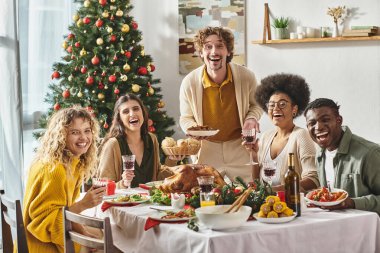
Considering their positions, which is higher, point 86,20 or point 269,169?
point 86,20

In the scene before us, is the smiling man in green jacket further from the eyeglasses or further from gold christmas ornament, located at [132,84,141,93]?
gold christmas ornament, located at [132,84,141,93]

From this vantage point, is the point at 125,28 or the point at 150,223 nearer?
the point at 150,223

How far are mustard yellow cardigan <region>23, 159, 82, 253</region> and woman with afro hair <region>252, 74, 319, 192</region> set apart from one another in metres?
1.20

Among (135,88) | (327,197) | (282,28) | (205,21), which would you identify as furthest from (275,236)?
(205,21)

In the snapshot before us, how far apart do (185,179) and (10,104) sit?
306cm

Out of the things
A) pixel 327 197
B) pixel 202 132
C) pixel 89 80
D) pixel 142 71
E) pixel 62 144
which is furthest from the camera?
pixel 142 71

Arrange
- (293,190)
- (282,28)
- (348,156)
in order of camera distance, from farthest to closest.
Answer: (282,28), (348,156), (293,190)

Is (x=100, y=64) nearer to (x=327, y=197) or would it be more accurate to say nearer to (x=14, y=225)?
(x=14, y=225)

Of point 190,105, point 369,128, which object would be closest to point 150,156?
point 190,105

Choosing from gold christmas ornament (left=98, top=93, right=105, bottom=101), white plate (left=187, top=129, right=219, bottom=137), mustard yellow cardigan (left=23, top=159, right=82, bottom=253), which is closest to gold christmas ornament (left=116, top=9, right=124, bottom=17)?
gold christmas ornament (left=98, top=93, right=105, bottom=101)

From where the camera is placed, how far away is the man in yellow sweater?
5.00 meters

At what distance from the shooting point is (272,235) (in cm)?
288

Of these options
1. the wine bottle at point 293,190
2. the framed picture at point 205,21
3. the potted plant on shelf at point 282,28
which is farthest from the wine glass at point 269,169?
the framed picture at point 205,21

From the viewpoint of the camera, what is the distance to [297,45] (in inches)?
260
